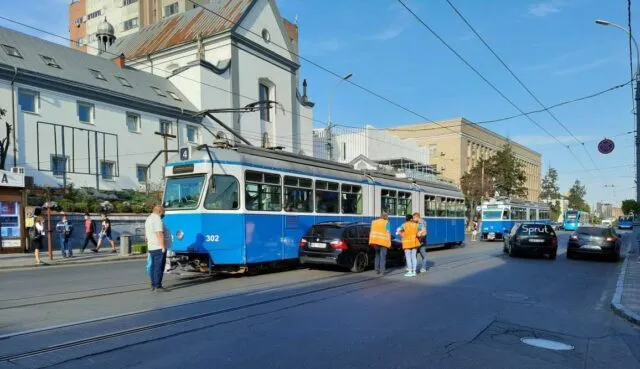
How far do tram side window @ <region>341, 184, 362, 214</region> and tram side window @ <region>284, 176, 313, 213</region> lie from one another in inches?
81.6

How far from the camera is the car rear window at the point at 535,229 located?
65.2 feet

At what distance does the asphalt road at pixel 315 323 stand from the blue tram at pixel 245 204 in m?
0.76

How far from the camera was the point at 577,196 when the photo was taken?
4808 inches

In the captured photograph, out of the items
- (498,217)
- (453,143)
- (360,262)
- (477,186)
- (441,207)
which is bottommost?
(360,262)

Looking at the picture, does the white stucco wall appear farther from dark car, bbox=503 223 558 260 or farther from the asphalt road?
dark car, bbox=503 223 558 260

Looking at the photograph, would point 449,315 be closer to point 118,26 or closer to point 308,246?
point 308,246

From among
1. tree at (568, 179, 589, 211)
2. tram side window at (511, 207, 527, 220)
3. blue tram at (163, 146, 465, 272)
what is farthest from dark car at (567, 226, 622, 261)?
tree at (568, 179, 589, 211)

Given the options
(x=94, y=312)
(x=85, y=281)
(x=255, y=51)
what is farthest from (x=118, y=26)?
(x=94, y=312)

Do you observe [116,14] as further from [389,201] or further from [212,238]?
[212,238]

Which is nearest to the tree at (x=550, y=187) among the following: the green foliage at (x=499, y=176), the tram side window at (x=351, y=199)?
the green foliage at (x=499, y=176)

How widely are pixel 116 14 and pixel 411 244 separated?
7250 centimetres

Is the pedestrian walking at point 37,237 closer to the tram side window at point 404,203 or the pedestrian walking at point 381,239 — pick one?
the pedestrian walking at point 381,239

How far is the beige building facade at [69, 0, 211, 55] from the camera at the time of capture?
68.8 m

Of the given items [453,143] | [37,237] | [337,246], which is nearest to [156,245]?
[337,246]
